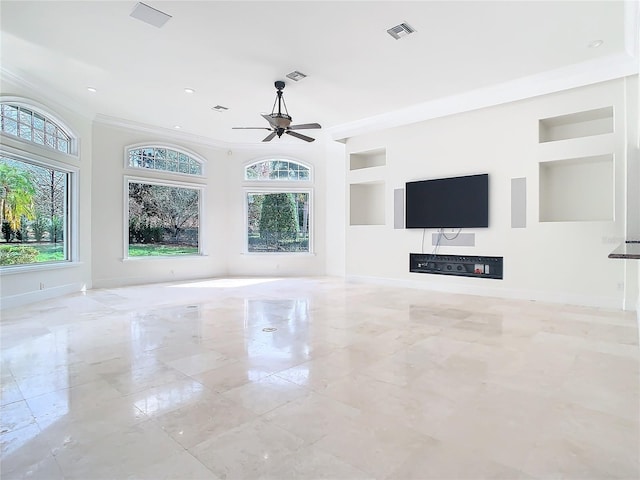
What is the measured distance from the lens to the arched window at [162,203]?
7.90 m

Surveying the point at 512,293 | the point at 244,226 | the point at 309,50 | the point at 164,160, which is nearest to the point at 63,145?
the point at 164,160

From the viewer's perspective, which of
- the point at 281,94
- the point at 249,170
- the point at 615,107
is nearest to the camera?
the point at 615,107

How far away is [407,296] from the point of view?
6.18 metres

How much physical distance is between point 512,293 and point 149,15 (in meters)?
6.29

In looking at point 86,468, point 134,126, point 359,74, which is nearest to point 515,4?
point 359,74

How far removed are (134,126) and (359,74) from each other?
508cm

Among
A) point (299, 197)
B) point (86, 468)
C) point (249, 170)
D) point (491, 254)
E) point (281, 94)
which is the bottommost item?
point (86, 468)

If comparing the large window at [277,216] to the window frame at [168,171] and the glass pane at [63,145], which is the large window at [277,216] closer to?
the window frame at [168,171]

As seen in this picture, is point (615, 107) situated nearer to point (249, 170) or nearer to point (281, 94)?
point (281, 94)

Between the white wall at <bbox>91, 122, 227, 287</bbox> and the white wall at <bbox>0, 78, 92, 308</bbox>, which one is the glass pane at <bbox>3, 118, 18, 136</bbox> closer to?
the white wall at <bbox>0, 78, 92, 308</bbox>

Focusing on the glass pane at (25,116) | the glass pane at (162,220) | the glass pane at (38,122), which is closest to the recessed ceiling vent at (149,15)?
the glass pane at (25,116)

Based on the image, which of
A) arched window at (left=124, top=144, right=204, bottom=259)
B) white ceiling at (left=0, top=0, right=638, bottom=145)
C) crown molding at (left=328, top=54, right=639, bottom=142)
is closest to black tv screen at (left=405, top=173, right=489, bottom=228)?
crown molding at (left=328, top=54, right=639, bottom=142)

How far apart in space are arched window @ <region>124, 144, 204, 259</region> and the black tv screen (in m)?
5.20

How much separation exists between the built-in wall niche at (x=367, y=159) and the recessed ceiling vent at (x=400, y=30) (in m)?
3.60
